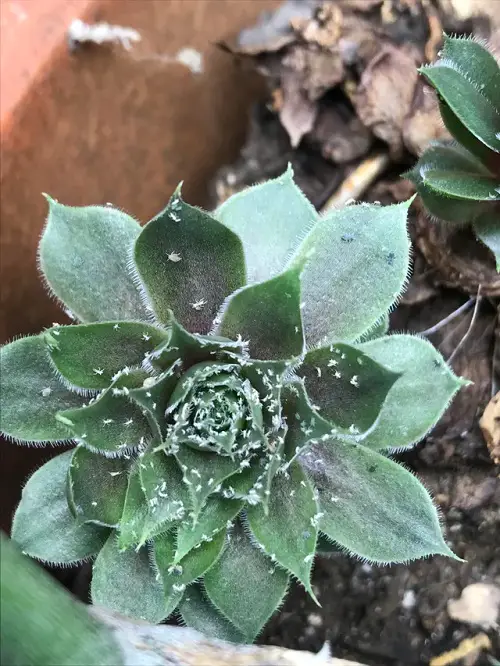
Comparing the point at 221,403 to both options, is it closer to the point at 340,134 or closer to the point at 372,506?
the point at 372,506

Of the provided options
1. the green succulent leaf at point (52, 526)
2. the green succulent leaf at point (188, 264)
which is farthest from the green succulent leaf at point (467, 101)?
the green succulent leaf at point (52, 526)

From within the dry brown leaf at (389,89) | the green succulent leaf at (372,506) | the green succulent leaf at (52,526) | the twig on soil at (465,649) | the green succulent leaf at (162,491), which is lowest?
the twig on soil at (465,649)

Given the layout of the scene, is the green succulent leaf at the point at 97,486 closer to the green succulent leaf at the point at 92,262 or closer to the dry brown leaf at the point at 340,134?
the green succulent leaf at the point at 92,262

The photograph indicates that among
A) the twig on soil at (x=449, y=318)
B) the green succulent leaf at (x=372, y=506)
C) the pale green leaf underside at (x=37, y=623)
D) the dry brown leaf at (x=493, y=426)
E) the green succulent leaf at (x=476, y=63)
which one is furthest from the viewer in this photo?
the twig on soil at (x=449, y=318)

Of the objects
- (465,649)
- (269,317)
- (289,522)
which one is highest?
(269,317)

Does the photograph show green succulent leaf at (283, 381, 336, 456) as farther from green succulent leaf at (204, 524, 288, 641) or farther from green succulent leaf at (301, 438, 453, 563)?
green succulent leaf at (204, 524, 288, 641)

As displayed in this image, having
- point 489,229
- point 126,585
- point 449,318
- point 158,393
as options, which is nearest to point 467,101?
point 489,229

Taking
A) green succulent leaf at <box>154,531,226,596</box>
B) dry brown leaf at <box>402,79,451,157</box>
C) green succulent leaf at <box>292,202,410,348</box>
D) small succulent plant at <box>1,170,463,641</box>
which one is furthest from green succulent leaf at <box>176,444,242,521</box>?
dry brown leaf at <box>402,79,451,157</box>
